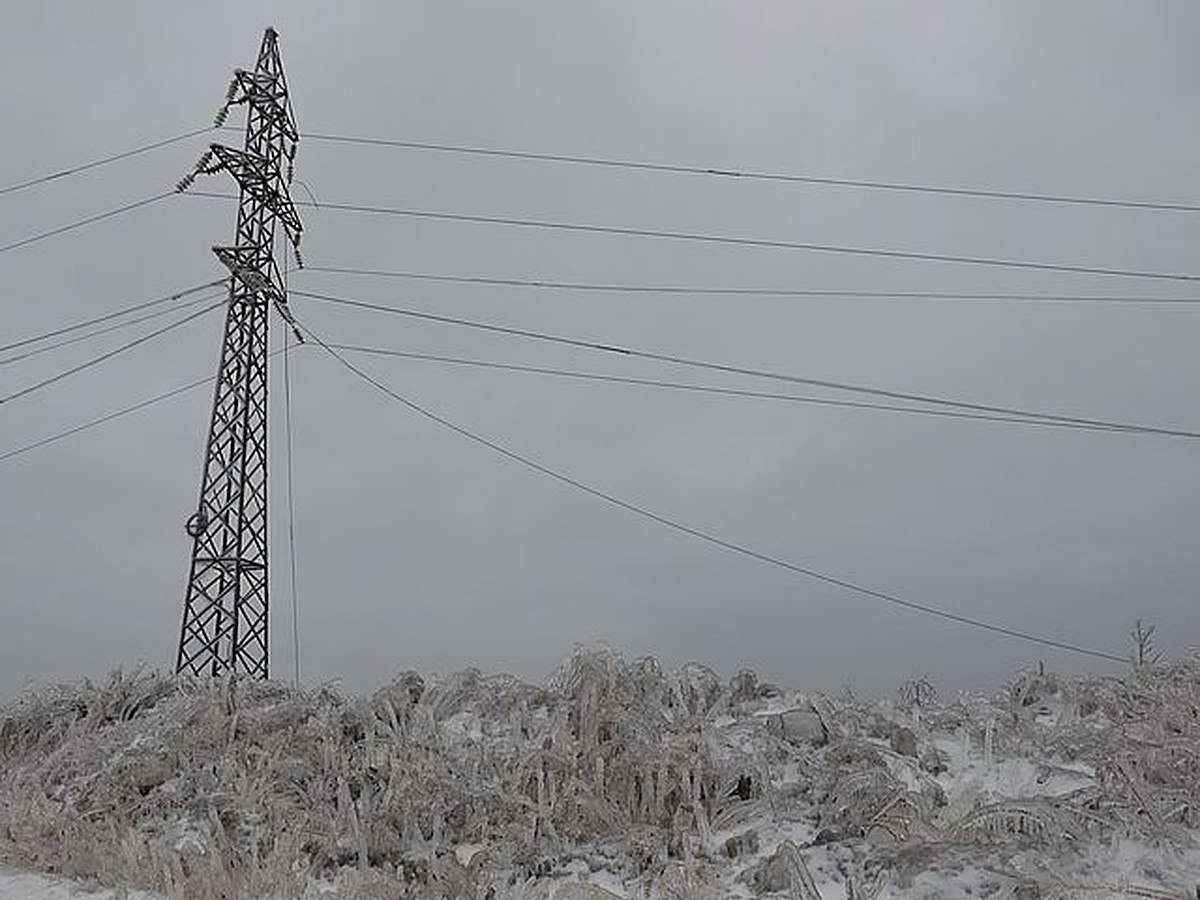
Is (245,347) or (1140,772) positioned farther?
(245,347)

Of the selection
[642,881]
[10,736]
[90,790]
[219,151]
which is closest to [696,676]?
[642,881]

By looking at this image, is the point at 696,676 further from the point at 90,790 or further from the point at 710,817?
the point at 90,790

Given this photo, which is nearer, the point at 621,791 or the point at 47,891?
the point at 47,891

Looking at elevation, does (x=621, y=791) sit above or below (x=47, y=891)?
above

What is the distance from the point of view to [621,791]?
8781 millimetres

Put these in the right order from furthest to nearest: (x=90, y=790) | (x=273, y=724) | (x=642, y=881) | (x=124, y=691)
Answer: (x=124, y=691) → (x=273, y=724) → (x=90, y=790) → (x=642, y=881)

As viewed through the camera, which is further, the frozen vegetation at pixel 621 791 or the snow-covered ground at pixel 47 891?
the snow-covered ground at pixel 47 891

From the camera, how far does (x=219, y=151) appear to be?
52.2ft

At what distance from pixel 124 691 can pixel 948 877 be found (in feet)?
32.9

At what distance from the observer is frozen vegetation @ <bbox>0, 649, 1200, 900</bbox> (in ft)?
23.1

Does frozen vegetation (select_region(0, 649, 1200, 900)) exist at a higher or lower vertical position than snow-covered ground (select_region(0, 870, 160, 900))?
higher

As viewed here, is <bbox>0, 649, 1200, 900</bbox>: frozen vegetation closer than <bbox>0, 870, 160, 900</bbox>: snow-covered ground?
Yes

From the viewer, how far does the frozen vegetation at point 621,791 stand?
704cm

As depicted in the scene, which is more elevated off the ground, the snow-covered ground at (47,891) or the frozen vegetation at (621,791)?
the frozen vegetation at (621,791)
